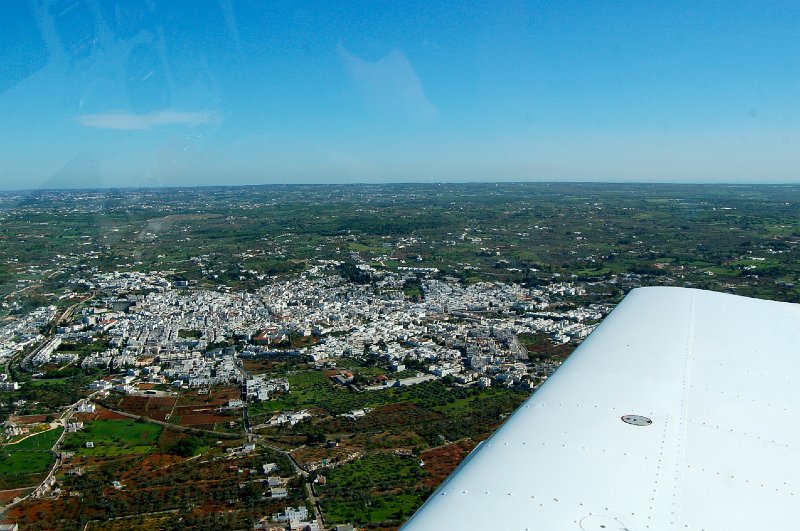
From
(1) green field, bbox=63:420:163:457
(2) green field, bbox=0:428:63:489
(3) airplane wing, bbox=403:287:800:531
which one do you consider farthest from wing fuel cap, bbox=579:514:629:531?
(1) green field, bbox=63:420:163:457

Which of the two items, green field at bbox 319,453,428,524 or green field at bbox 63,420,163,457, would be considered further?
green field at bbox 63,420,163,457

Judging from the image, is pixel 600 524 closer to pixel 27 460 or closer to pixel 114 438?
pixel 27 460

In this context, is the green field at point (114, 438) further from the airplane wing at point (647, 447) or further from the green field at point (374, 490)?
the airplane wing at point (647, 447)

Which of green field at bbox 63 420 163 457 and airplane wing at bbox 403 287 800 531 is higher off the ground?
airplane wing at bbox 403 287 800 531

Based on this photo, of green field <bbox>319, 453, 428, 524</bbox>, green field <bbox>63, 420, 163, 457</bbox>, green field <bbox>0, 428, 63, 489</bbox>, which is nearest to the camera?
green field <bbox>319, 453, 428, 524</bbox>

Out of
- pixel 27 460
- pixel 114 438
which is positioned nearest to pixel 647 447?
pixel 27 460

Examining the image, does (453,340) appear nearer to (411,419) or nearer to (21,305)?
(411,419)

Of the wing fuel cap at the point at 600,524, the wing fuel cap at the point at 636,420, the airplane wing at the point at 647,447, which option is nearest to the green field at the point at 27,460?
the airplane wing at the point at 647,447

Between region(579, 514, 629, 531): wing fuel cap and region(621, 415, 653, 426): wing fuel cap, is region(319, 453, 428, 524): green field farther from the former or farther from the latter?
region(579, 514, 629, 531): wing fuel cap
